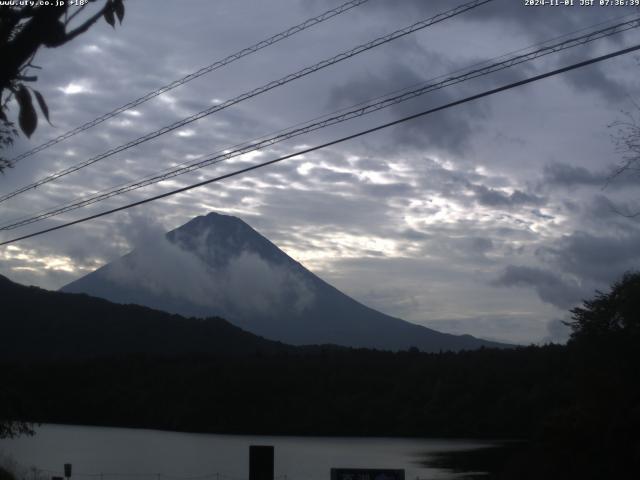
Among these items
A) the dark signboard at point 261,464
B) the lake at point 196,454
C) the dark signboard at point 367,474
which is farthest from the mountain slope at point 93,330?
the dark signboard at point 367,474

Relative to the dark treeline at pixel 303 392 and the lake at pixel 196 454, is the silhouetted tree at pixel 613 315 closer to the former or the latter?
the lake at pixel 196 454

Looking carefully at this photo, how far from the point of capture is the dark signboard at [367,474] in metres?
11.3

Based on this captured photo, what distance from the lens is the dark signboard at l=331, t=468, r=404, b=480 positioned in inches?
445

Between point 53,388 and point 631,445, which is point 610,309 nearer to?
point 631,445

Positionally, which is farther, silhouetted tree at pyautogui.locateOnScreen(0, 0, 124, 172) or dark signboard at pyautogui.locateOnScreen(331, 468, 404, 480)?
dark signboard at pyautogui.locateOnScreen(331, 468, 404, 480)

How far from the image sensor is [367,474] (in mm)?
11461

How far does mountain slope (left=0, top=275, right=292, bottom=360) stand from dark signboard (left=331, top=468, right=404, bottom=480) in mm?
81691

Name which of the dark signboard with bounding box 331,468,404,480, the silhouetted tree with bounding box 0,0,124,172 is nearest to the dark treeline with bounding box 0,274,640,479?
the dark signboard with bounding box 331,468,404,480

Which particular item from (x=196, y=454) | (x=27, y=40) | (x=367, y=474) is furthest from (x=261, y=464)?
(x=196, y=454)

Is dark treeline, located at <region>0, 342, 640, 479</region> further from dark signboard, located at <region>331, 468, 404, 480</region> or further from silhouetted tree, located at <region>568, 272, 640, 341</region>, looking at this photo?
dark signboard, located at <region>331, 468, 404, 480</region>

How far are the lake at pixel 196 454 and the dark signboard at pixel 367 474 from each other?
25568mm

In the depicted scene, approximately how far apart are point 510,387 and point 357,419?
20.2m

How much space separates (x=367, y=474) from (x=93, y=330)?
102482mm

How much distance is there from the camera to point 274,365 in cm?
9856
